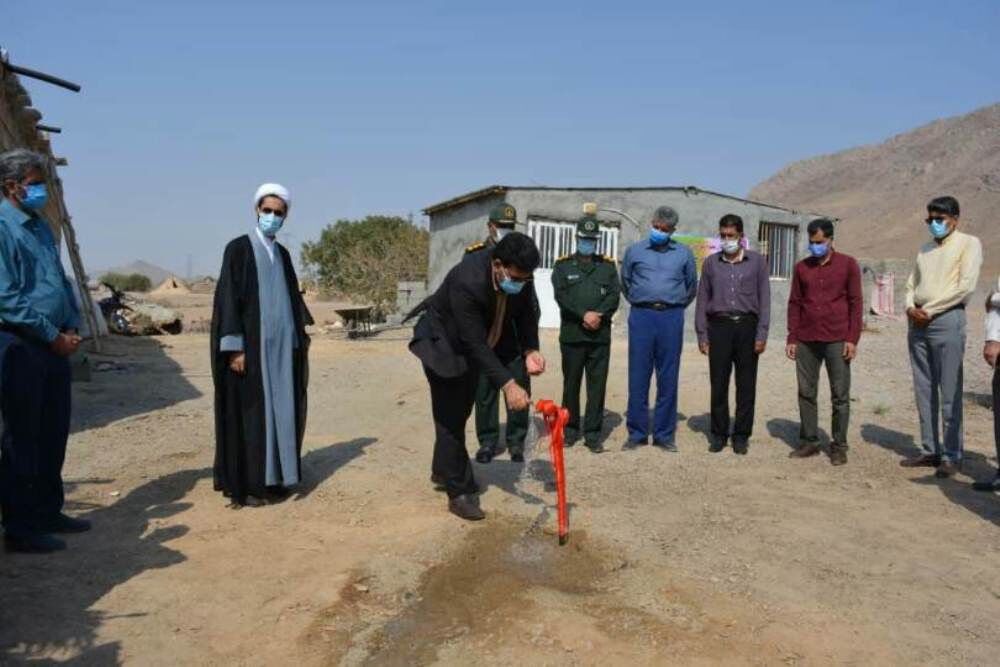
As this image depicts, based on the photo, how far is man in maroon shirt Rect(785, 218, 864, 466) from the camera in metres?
6.13

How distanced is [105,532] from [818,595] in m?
3.54

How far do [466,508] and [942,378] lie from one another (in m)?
3.60

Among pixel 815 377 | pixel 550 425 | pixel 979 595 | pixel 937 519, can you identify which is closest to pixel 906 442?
pixel 815 377

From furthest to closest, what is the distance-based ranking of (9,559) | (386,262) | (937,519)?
(386,262) < (937,519) < (9,559)

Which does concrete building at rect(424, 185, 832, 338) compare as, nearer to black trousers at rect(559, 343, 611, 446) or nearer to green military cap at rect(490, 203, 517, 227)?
black trousers at rect(559, 343, 611, 446)

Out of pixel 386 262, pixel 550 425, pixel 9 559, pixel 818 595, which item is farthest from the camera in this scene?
pixel 386 262

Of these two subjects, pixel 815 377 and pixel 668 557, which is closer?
pixel 668 557

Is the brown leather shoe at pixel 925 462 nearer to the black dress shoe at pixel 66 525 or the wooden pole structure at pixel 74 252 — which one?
the black dress shoe at pixel 66 525

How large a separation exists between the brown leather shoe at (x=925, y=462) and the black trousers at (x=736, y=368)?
1.15 meters

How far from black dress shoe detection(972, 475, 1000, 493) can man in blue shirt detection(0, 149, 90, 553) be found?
5425 millimetres

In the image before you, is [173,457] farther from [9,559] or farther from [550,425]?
[550,425]

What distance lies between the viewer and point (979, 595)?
3.66m

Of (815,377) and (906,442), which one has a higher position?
(815,377)

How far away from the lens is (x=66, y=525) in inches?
169
